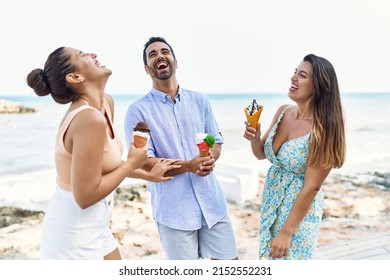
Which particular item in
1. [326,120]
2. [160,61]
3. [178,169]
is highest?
[160,61]

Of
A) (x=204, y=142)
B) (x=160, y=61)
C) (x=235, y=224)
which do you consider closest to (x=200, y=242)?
(x=204, y=142)

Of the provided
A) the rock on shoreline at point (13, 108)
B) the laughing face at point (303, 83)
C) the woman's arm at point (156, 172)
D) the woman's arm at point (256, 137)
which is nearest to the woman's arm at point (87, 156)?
the woman's arm at point (156, 172)

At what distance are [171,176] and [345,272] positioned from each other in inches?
43.9

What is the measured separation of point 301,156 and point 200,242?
2.30 feet

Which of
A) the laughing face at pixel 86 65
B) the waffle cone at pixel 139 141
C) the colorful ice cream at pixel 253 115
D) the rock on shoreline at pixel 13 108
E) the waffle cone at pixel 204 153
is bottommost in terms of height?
the rock on shoreline at pixel 13 108

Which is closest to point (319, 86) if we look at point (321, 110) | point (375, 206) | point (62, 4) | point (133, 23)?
point (321, 110)

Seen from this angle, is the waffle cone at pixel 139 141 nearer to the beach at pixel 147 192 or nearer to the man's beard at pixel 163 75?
the man's beard at pixel 163 75

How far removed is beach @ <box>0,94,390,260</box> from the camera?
5.19 m

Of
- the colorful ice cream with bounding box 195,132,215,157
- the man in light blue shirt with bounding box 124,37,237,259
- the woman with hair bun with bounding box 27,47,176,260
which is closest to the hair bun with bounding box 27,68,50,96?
the woman with hair bun with bounding box 27,47,176,260

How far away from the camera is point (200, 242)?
89.4 inches

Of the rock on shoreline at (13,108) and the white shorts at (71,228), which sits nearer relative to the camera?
the white shorts at (71,228)

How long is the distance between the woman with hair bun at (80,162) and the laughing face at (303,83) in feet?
2.58

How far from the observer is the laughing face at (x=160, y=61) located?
2123 millimetres

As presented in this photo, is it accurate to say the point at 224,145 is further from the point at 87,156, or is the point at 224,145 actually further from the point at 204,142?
the point at 87,156
